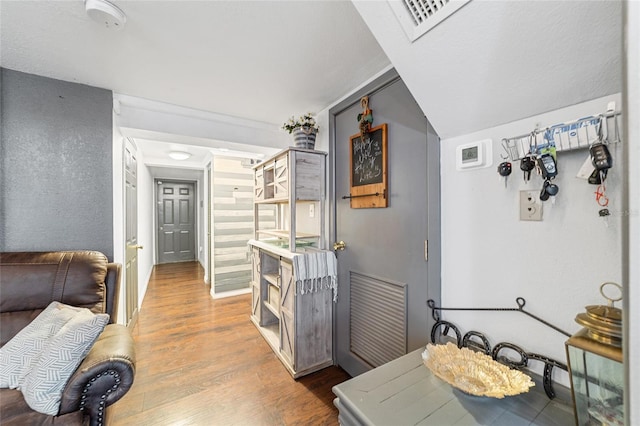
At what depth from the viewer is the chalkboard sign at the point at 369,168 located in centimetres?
168

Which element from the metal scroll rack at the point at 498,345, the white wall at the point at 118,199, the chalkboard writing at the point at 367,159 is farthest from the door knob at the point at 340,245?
the white wall at the point at 118,199

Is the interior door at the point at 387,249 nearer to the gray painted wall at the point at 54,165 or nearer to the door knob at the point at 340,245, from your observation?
the door knob at the point at 340,245

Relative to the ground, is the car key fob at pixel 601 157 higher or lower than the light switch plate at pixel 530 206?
higher

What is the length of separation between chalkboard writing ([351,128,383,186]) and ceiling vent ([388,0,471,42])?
763 millimetres

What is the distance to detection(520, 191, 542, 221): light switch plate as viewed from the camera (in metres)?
0.95

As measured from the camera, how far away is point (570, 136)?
84 cm

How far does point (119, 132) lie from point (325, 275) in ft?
7.29

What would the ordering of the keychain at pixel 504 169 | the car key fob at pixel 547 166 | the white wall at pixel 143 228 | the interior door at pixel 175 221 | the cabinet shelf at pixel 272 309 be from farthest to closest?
the interior door at pixel 175 221 < the white wall at pixel 143 228 < the cabinet shelf at pixel 272 309 < the keychain at pixel 504 169 < the car key fob at pixel 547 166

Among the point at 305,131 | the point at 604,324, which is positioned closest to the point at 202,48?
the point at 305,131

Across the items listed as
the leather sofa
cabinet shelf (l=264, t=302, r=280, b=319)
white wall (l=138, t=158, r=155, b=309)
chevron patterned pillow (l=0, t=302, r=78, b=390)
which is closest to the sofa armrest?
the leather sofa

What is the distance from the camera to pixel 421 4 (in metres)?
0.89

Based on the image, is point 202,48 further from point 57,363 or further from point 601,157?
point 601,157

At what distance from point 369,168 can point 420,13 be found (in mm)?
975

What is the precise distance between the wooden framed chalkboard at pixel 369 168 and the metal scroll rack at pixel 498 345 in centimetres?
76
